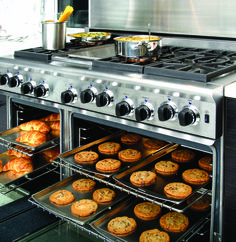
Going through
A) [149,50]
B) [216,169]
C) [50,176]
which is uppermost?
[149,50]

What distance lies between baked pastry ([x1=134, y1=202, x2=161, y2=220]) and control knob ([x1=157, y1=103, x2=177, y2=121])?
0.60 m

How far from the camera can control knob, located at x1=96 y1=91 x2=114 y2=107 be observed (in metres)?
1.88

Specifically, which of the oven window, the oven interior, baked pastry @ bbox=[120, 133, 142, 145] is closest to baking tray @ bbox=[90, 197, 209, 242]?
the oven interior

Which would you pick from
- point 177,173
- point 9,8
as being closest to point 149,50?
point 177,173

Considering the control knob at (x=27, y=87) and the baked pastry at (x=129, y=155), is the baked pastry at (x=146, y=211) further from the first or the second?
the control knob at (x=27, y=87)

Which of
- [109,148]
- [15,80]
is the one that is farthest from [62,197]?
[15,80]

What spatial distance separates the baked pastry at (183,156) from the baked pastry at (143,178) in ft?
0.77

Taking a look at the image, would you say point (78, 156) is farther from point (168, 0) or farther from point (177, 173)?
point (168, 0)

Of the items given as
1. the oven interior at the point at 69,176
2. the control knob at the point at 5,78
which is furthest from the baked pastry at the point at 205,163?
the control knob at the point at 5,78

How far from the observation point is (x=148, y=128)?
5.95 ft

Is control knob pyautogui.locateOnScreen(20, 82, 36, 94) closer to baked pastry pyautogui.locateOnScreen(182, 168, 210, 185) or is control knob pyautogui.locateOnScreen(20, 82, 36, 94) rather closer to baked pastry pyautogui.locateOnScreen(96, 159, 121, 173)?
baked pastry pyautogui.locateOnScreen(96, 159, 121, 173)

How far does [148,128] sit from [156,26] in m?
1.15

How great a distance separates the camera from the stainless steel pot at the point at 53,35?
2358 millimetres

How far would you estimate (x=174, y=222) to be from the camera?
1.92m
